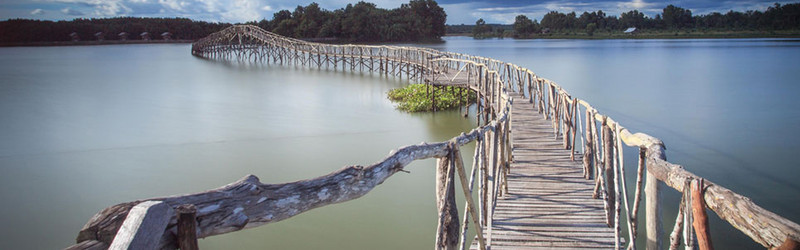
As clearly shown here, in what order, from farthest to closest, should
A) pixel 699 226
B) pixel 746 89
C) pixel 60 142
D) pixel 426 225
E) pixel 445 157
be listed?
pixel 746 89 → pixel 60 142 → pixel 426 225 → pixel 445 157 → pixel 699 226

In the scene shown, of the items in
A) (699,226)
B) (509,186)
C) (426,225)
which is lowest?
(426,225)

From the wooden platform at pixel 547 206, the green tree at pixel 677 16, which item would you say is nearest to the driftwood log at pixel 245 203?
the wooden platform at pixel 547 206

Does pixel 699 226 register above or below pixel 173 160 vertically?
above

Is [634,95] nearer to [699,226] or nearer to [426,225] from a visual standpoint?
[426,225]

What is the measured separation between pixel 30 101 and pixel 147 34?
57609 mm

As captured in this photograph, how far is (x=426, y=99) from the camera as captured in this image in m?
17.0

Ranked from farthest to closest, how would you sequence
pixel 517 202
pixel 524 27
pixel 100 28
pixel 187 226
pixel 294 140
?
1. pixel 524 27
2. pixel 100 28
3. pixel 294 140
4. pixel 517 202
5. pixel 187 226

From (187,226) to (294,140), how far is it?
11.3 m

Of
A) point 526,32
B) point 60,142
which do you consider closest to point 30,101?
point 60,142

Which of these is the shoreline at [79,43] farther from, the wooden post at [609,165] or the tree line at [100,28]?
the wooden post at [609,165]

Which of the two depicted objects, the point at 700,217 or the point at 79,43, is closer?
the point at 700,217

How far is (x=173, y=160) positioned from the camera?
37.2 ft

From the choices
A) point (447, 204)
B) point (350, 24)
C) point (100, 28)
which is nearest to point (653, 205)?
point (447, 204)

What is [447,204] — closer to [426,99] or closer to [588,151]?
[588,151]
